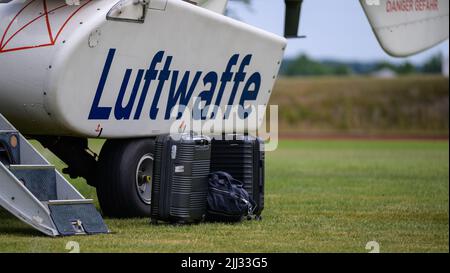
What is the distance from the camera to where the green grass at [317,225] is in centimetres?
955

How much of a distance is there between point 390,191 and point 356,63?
95823 mm

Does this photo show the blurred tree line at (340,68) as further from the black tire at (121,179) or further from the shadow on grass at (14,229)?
the shadow on grass at (14,229)

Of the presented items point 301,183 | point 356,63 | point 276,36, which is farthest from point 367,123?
point 356,63

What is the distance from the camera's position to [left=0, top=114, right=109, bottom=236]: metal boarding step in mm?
9742

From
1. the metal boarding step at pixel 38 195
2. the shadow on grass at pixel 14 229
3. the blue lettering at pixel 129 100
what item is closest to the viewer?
the metal boarding step at pixel 38 195

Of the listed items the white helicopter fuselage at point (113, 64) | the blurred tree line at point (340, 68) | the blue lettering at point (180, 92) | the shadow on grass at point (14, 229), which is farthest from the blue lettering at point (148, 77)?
the blurred tree line at point (340, 68)

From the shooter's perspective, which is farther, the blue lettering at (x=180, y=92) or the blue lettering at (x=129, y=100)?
the blue lettering at (x=180, y=92)

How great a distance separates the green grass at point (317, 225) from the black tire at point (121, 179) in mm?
325

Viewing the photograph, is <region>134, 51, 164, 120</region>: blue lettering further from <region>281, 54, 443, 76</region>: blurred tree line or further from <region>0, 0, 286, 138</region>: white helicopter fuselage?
<region>281, 54, 443, 76</region>: blurred tree line

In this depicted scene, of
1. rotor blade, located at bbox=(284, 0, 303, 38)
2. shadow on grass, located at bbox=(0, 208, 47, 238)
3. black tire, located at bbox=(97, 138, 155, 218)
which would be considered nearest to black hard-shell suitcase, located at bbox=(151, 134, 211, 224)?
black tire, located at bbox=(97, 138, 155, 218)

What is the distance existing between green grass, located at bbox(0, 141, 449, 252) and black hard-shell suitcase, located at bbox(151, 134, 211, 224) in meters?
0.16

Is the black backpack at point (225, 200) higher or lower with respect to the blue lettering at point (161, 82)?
lower

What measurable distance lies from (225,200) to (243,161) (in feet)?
2.76

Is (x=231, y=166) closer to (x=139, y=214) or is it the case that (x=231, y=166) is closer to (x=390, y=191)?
(x=139, y=214)
